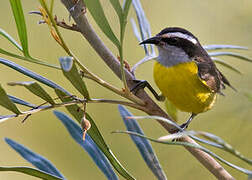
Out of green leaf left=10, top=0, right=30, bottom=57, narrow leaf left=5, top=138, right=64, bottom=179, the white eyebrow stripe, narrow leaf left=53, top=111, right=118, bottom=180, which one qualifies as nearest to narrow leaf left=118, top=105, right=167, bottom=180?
narrow leaf left=53, top=111, right=118, bottom=180

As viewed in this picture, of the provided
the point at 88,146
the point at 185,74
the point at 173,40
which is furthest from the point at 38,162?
the point at 173,40

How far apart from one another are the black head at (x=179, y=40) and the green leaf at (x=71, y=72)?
1.05 meters

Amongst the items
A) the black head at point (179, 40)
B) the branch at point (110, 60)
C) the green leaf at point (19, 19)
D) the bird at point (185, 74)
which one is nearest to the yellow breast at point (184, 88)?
the bird at point (185, 74)

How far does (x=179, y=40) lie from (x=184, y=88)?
0.32 m

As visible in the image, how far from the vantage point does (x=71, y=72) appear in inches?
29.8

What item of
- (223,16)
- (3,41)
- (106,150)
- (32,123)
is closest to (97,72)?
(32,123)

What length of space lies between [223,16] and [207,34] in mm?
439

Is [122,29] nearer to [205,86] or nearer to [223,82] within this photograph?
[205,86]

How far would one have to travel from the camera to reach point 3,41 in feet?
7.75

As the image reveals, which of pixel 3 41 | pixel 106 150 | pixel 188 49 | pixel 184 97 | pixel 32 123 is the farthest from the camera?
pixel 3 41

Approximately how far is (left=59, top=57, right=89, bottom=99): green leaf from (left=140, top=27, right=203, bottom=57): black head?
1.05 meters

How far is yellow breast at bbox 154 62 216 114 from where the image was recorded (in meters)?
1.73

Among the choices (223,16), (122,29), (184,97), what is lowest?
(184,97)

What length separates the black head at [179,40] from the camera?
6.21ft
